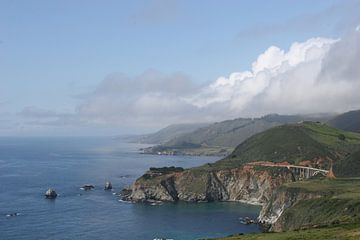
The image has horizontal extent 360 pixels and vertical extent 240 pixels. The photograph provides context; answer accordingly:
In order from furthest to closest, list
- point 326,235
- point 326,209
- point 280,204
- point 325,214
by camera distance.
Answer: point 280,204 → point 326,209 → point 325,214 → point 326,235

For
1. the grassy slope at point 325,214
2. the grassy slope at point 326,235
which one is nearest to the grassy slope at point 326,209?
the grassy slope at point 325,214

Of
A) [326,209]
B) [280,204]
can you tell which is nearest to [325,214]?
[326,209]

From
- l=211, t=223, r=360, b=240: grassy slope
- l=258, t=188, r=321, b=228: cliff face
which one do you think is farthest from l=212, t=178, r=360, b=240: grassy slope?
l=258, t=188, r=321, b=228: cliff face

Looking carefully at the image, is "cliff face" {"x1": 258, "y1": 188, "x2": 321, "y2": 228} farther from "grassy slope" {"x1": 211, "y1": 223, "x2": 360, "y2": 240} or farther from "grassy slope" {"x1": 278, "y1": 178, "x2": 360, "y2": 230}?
"grassy slope" {"x1": 211, "y1": 223, "x2": 360, "y2": 240}

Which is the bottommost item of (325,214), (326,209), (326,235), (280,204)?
(280,204)

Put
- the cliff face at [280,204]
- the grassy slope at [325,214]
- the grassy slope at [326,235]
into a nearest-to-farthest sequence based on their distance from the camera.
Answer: the grassy slope at [326,235], the grassy slope at [325,214], the cliff face at [280,204]

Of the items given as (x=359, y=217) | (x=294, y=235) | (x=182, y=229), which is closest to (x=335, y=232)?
(x=294, y=235)

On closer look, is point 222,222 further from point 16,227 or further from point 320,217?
point 16,227

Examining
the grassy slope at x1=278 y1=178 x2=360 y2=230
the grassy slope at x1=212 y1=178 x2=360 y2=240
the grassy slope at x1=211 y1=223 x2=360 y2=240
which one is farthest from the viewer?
the grassy slope at x1=278 y1=178 x2=360 y2=230

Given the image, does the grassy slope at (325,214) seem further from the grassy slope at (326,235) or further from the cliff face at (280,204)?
the cliff face at (280,204)

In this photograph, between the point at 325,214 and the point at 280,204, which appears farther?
the point at 280,204

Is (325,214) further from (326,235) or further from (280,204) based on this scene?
(326,235)

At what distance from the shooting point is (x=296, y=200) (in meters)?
191

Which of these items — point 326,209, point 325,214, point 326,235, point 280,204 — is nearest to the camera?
point 326,235
